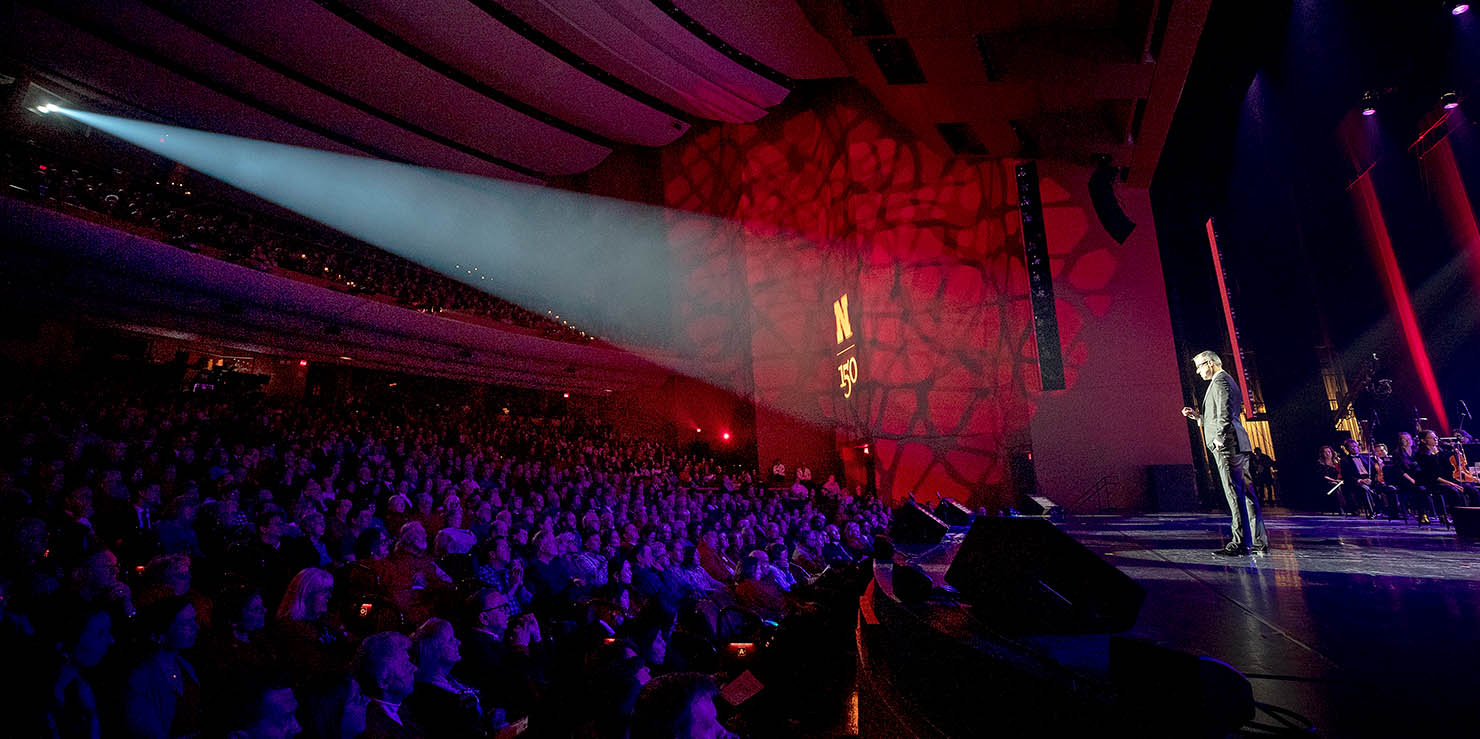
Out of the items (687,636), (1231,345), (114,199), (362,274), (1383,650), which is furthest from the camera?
(362,274)

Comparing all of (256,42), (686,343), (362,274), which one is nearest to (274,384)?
(362,274)

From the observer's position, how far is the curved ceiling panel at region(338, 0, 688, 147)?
44.6ft

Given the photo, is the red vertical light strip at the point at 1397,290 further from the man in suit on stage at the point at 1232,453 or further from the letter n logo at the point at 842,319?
the man in suit on stage at the point at 1232,453

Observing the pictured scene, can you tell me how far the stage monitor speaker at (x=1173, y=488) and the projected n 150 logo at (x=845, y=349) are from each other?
5.47m

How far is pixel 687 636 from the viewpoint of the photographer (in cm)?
394

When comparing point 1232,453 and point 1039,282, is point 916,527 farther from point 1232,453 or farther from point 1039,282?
point 1039,282

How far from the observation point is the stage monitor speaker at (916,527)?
20.8 ft

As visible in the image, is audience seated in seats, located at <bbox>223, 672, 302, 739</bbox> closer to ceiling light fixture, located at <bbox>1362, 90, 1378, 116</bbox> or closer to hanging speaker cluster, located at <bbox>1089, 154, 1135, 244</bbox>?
hanging speaker cluster, located at <bbox>1089, 154, 1135, 244</bbox>

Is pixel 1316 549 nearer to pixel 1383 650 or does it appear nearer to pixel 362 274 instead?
pixel 1383 650

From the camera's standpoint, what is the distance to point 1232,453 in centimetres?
400

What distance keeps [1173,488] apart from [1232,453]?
20.3ft

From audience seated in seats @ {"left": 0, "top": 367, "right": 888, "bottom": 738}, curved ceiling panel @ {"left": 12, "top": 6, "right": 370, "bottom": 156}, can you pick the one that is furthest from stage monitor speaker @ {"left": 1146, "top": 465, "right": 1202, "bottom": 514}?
curved ceiling panel @ {"left": 12, "top": 6, "right": 370, "bottom": 156}

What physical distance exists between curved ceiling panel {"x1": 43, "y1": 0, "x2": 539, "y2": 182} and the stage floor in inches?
737

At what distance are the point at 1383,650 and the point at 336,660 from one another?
4.32 m
